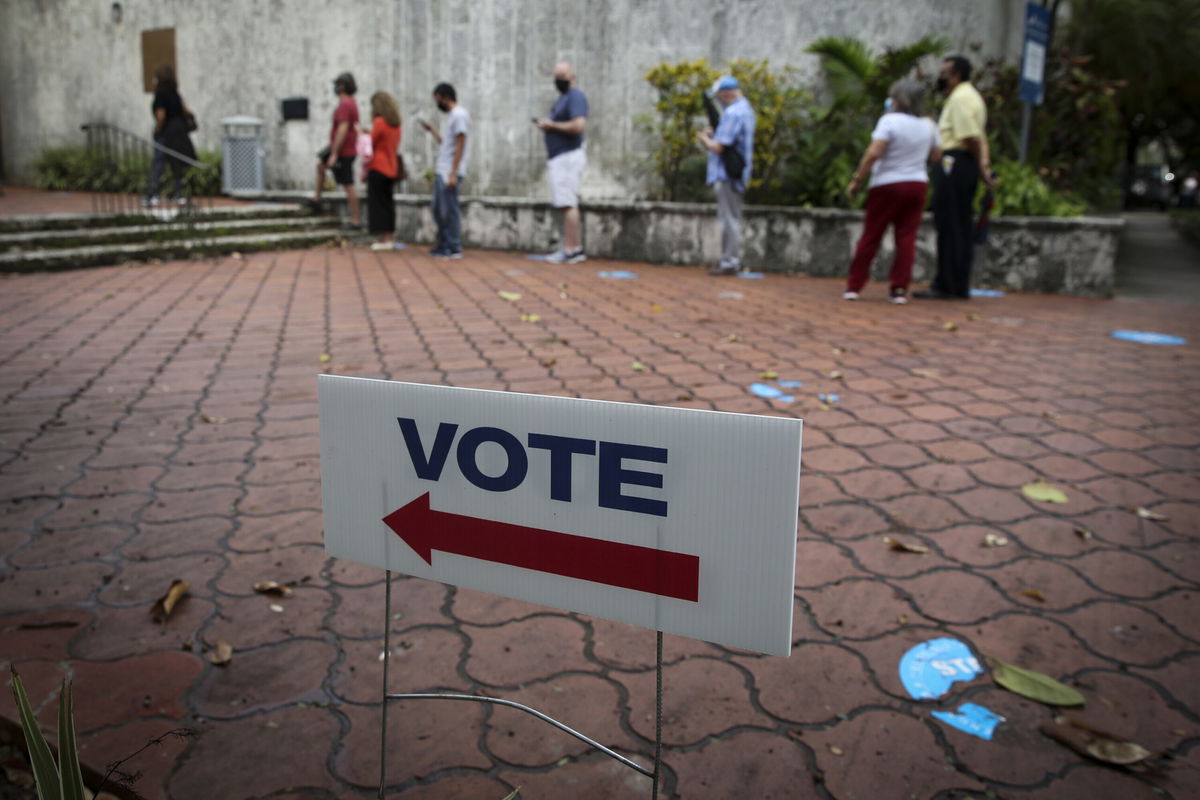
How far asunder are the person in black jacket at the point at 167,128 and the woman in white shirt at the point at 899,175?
8.84 meters

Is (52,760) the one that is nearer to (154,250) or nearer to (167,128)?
(154,250)

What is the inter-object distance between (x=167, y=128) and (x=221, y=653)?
454 inches

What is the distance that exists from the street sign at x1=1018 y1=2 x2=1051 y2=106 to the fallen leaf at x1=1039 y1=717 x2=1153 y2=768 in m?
8.13

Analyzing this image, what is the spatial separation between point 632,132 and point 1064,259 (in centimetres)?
560

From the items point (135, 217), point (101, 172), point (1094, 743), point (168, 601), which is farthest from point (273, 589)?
point (101, 172)

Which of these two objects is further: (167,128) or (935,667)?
(167,128)

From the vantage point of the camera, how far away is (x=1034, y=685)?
7.48 ft

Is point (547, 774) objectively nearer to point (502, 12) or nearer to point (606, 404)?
point (606, 404)

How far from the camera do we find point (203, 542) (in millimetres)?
3025

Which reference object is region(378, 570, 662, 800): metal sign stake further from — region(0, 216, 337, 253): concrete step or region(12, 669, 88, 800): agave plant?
region(0, 216, 337, 253): concrete step

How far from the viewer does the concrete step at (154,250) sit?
933 cm

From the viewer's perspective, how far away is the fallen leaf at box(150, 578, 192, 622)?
254cm

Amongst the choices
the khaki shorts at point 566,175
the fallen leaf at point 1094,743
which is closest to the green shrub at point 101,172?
the khaki shorts at point 566,175

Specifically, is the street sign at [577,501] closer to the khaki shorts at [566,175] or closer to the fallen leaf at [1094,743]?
the fallen leaf at [1094,743]
